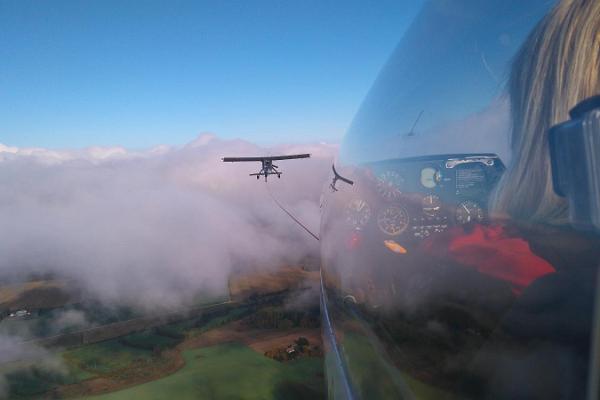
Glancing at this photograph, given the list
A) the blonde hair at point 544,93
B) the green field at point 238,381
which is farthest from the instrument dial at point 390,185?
the green field at point 238,381

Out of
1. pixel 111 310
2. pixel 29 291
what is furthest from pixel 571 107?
pixel 29 291

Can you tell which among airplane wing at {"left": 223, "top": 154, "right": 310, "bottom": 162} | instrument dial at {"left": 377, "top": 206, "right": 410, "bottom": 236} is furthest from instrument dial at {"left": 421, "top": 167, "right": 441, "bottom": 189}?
airplane wing at {"left": 223, "top": 154, "right": 310, "bottom": 162}

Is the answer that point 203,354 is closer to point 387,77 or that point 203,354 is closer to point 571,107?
point 387,77

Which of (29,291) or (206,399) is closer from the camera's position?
(206,399)

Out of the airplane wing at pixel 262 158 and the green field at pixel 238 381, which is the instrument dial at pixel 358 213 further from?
the airplane wing at pixel 262 158

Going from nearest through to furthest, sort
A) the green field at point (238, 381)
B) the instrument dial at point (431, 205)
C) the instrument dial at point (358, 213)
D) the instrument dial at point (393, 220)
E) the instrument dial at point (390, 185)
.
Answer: the instrument dial at point (431, 205) → the instrument dial at point (393, 220) → the instrument dial at point (390, 185) → the instrument dial at point (358, 213) → the green field at point (238, 381)
